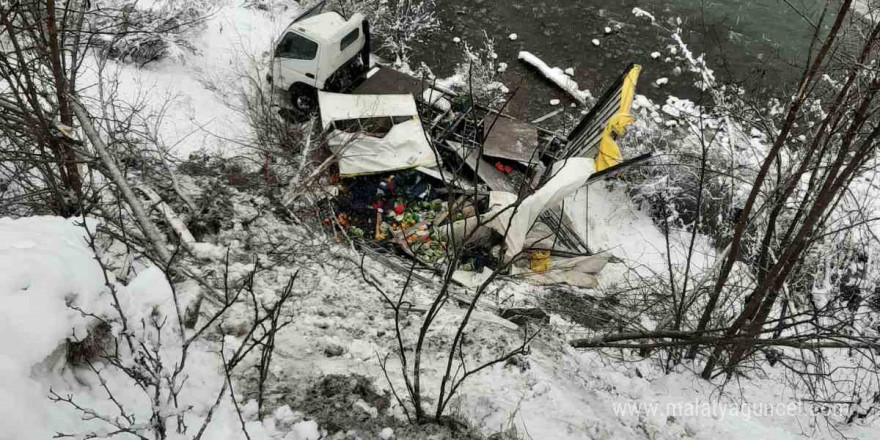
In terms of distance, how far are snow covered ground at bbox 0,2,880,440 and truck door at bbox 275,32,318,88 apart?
3.12m

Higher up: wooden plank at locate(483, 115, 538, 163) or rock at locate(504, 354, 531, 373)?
wooden plank at locate(483, 115, 538, 163)

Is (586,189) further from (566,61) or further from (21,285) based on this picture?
(21,285)

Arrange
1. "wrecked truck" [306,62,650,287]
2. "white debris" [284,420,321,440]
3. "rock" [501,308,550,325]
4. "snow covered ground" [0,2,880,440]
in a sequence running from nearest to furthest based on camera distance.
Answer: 1. "snow covered ground" [0,2,880,440]
2. "white debris" [284,420,321,440]
3. "rock" [501,308,550,325]
4. "wrecked truck" [306,62,650,287]

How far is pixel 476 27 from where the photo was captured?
41.7 feet

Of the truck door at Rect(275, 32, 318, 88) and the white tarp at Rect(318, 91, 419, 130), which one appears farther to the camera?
the truck door at Rect(275, 32, 318, 88)

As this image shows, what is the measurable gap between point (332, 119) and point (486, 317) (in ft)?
14.3

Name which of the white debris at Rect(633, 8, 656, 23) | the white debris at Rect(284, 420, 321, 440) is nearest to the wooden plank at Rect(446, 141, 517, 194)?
the white debris at Rect(284, 420, 321, 440)

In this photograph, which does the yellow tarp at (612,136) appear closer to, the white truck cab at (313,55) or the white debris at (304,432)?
the white truck cab at (313,55)

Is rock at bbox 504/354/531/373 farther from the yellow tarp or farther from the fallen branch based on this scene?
the yellow tarp

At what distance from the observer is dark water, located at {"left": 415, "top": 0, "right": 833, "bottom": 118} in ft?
38.2

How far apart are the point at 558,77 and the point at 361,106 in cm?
451

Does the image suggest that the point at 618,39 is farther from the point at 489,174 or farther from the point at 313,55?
the point at 313,55

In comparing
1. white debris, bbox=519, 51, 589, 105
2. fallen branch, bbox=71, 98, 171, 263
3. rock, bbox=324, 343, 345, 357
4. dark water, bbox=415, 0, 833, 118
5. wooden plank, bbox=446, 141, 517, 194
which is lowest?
rock, bbox=324, 343, 345, 357

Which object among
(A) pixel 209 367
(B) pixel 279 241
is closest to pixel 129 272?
(A) pixel 209 367
